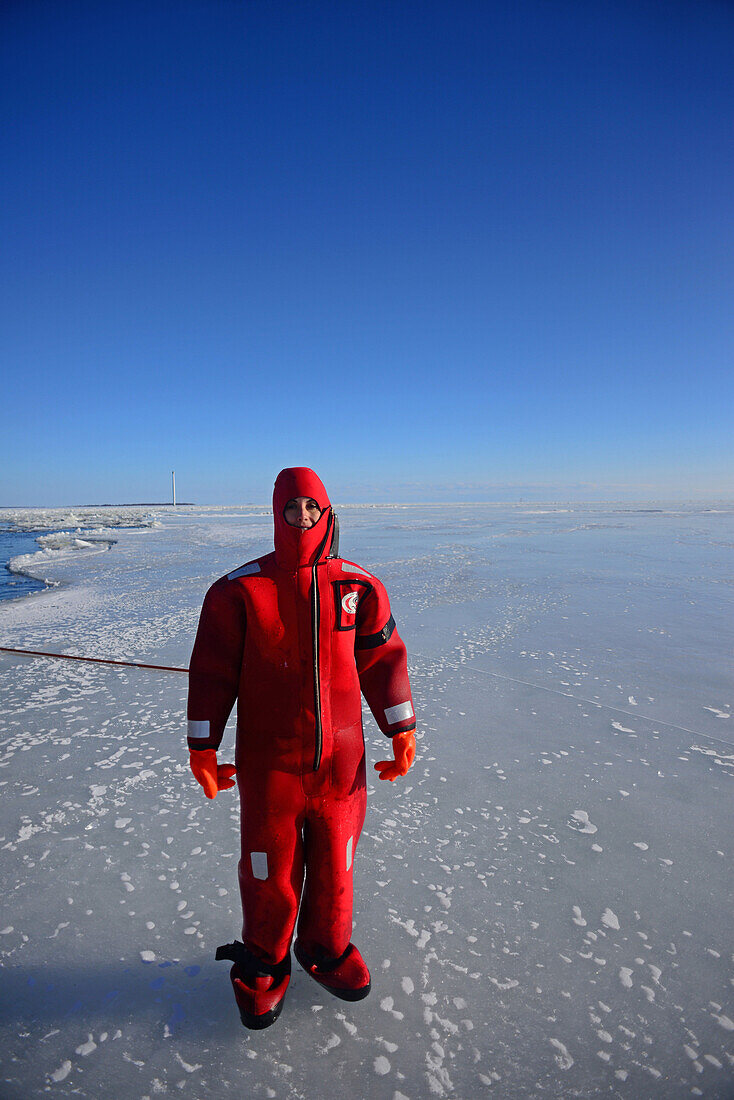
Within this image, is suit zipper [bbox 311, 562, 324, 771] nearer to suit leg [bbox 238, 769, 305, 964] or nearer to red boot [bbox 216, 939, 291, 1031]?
suit leg [bbox 238, 769, 305, 964]

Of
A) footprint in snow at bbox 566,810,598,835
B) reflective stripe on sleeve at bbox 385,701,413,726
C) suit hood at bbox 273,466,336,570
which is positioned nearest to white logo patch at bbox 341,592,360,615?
suit hood at bbox 273,466,336,570

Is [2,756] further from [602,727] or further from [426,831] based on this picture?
[602,727]

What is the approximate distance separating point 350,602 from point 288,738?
41 cm

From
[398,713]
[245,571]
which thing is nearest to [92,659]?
[245,571]

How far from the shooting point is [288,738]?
5.04 ft

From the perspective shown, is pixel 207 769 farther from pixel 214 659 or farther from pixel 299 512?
pixel 299 512

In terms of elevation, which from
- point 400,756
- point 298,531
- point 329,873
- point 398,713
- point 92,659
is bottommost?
point 92,659

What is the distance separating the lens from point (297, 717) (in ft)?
5.06

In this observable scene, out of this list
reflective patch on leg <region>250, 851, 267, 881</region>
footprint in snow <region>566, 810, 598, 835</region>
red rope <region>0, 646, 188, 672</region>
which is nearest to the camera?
reflective patch on leg <region>250, 851, 267, 881</region>

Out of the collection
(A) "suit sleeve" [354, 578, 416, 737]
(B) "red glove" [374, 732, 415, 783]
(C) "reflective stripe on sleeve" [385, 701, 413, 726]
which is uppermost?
(A) "suit sleeve" [354, 578, 416, 737]

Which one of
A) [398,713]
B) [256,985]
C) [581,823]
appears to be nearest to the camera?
[256,985]

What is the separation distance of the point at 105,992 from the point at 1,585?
953 cm

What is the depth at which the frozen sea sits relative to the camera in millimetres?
1432

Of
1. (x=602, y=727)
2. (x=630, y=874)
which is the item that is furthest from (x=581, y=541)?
(x=630, y=874)
